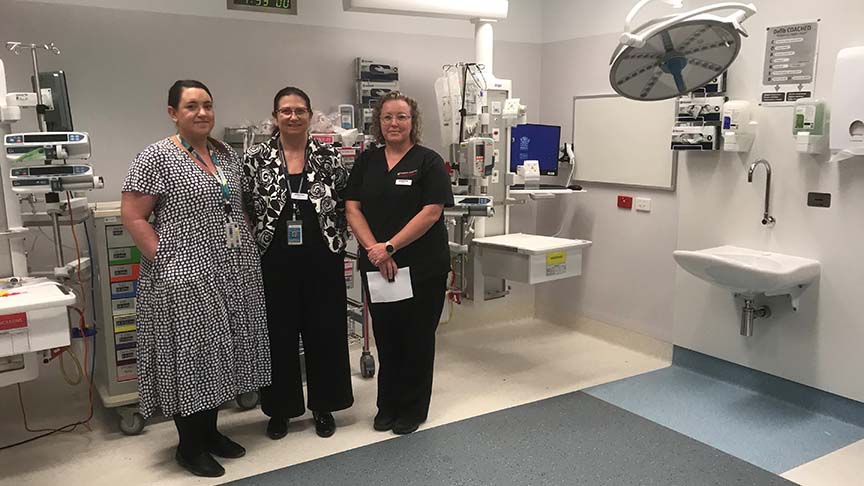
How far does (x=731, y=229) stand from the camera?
3953mm

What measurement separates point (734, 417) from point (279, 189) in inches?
103

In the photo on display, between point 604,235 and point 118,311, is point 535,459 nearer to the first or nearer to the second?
point 118,311

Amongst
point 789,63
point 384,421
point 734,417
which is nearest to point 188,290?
point 384,421

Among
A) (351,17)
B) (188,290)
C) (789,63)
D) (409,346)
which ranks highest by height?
(351,17)

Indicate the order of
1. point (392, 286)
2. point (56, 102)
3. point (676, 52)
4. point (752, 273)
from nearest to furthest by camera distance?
1. point (676, 52)
2. point (56, 102)
3. point (392, 286)
4. point (752, 273)

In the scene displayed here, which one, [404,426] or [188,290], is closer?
[188,290]

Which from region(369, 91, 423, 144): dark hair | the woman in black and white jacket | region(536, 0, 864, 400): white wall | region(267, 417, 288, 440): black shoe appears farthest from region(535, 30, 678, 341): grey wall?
region(267, 417, 288, 440): black shoe

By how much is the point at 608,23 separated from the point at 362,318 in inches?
103

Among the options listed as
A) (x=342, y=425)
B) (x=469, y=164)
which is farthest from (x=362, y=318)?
(x=469, y=164)

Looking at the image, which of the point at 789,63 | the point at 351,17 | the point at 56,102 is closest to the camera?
the point at 56,102

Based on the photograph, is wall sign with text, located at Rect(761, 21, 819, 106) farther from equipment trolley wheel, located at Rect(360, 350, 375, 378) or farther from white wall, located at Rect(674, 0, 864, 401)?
equipment trolley wheel, located at Rect(360, 350, 375, 378)

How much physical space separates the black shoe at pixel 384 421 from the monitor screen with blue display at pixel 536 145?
186 cm

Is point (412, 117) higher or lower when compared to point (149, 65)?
lower

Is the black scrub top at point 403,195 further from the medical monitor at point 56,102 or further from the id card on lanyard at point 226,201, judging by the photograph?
the medical monitor at point 56,102
